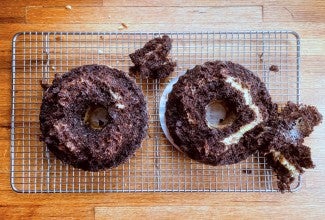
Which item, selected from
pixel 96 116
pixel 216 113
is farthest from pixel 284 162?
pixel 96 116

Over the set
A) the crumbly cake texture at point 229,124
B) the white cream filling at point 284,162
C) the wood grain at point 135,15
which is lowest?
the white cream filling at point 284,162

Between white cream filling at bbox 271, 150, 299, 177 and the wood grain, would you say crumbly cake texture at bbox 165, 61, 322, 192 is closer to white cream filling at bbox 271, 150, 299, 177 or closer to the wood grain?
white cream filling at bbox 271, 150, 299, 177

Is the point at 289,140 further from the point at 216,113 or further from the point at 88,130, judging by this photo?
the point at 88,130

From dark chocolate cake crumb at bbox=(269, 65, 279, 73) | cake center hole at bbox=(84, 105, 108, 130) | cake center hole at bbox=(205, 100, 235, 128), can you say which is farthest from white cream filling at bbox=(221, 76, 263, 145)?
cake center hole at bbox=(84, 105, 108, 130)

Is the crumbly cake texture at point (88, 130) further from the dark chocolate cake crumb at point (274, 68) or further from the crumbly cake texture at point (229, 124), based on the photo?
the dark chocolate cake crumb at point (274, 68)

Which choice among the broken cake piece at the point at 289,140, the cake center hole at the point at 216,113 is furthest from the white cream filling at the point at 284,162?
the cake center hole at the point at 216,113

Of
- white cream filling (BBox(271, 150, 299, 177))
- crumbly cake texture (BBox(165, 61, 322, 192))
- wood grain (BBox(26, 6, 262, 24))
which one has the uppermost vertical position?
wood grain (BBox(26, 6, 262, 24))

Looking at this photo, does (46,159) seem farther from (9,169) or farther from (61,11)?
(61,11)
